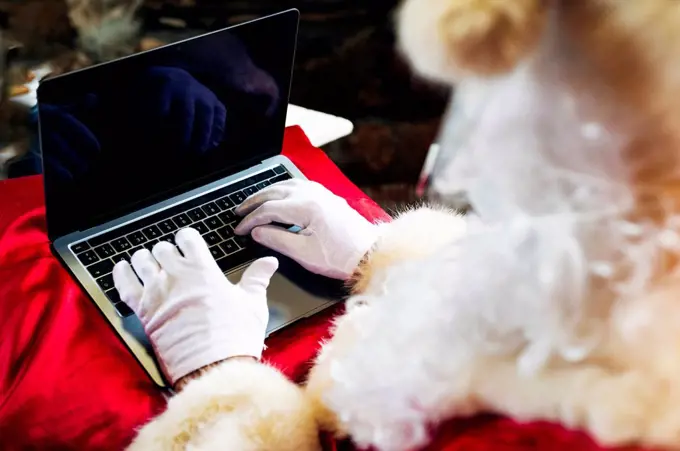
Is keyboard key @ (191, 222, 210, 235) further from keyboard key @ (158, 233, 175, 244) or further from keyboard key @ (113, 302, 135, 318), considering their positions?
keyboard key @ (113, 302, 135, 318)

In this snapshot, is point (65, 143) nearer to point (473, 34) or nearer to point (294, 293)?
point (294, 293)

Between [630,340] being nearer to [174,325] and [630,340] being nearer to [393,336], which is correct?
[393,336]

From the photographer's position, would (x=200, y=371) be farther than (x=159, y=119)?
No

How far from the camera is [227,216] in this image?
0.81 m

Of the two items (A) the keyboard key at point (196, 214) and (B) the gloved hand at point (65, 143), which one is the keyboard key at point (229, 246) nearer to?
(A) the keyboard key at point (196, 214)

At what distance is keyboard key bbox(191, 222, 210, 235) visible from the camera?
789mm

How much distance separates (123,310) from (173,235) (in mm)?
119

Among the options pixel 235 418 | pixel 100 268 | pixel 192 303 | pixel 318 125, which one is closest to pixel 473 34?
pixel 235 418

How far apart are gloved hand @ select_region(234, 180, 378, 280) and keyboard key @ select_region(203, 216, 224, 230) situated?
2 centimetres

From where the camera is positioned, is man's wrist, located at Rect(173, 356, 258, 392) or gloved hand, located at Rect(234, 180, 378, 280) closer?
man's wrist, located at Rect(173, 356, 258, 392)

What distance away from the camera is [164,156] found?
2.60 feet

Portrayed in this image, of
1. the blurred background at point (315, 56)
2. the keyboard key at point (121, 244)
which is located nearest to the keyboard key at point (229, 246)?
the keyboard key at point (121, 244)

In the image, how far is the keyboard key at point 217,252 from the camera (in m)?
0.77

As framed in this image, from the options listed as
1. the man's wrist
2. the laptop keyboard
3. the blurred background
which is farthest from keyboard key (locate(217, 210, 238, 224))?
the blurred background
